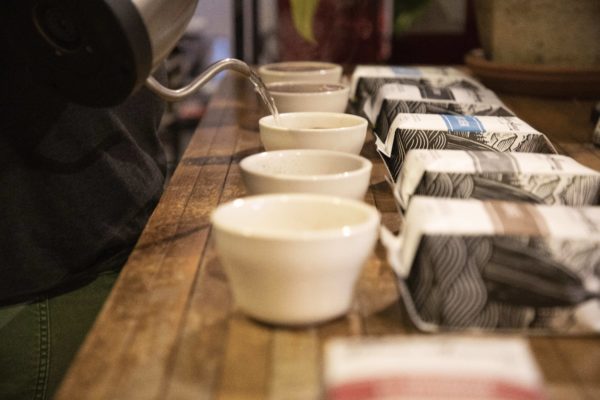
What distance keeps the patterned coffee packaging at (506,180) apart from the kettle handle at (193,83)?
35 cm

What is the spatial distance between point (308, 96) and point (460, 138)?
0.33 meters

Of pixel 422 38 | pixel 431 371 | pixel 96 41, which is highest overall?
pixel 96 41

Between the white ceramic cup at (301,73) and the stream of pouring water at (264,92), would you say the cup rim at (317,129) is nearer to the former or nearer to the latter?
the stream of pouring water at (264,92)

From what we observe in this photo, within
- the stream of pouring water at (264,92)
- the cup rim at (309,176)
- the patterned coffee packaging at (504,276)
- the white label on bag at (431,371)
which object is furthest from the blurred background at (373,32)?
the white label on bag at (431,371)

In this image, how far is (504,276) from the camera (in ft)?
2.17

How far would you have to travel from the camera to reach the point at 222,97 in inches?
69.9

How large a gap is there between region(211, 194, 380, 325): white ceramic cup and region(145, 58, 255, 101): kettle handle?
0.33 meters

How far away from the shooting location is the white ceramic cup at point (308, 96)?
50.3 inches

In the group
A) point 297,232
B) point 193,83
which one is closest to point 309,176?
point 297,232

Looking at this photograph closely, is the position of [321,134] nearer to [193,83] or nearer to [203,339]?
[193,83]

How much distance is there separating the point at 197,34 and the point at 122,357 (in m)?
4.09

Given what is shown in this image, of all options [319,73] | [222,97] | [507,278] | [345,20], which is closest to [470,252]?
[507,278]

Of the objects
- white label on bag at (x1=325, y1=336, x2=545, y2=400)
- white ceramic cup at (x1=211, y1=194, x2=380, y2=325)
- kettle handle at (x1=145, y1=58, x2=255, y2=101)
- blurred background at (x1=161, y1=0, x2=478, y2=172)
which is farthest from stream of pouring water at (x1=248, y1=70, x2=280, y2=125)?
blurred background at (x1=161, y1=0, x2=478, y2=172)

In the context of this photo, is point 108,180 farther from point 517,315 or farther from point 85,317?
point 517,315
